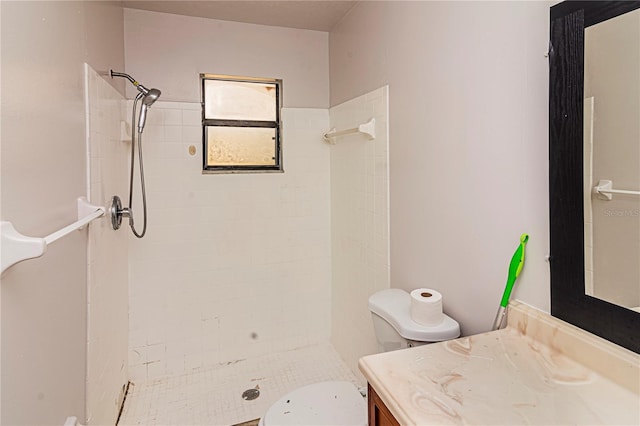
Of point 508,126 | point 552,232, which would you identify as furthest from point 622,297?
point 508,126

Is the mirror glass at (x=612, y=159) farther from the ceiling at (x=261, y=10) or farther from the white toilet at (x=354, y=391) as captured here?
the ceiling at (x=261, y=10)

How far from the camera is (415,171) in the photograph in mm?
1722

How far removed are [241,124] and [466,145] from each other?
1683 millimetres

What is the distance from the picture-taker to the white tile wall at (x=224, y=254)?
7.98ft

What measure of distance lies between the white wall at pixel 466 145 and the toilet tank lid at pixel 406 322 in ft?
0.33

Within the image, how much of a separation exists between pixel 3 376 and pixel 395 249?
1538 millimetres

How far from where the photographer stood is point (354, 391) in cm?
157

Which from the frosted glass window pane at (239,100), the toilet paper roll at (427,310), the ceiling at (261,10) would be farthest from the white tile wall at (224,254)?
the toilet paper roll at (427,310)

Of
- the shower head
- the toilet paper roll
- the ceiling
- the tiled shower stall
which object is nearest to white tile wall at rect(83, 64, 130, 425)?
the tiled shower stall

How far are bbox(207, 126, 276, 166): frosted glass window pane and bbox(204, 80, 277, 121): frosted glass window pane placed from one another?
9cm

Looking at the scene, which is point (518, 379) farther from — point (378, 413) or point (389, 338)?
point (389, 338)

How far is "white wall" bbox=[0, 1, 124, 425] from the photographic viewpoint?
0.90 meters

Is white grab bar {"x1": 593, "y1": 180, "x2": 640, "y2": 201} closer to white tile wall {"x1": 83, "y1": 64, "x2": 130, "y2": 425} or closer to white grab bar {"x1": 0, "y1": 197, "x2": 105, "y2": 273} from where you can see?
white grab bar {"x1": 0, "y1": 197, "x2": 105, "y2": 273}

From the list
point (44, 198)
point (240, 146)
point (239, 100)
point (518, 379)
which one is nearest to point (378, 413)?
point (518, 379)
